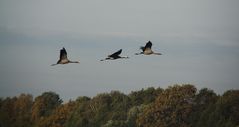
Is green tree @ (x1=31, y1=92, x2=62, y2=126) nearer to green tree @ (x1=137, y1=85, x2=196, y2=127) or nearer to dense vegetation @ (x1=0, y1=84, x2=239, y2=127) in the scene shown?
dense vegetation @ (x1=0, y1=84, x2=239, y2=127)

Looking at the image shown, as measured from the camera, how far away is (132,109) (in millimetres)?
105438

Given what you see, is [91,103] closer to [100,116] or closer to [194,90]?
[100,116]

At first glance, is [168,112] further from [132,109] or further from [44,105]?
[44,105]

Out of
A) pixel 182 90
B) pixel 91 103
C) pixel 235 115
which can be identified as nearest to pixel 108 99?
pixel 91 103

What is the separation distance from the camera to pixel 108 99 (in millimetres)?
114062

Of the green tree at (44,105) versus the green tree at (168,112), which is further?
the green tree at (44,105)

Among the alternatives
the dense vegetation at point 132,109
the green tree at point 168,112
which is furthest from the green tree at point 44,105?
the green tree at point 168,112

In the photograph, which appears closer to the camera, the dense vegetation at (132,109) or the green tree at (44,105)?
the dense vegetation at (132,109)

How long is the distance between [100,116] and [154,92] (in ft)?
25.5

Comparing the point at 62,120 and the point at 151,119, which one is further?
the point at 62,120

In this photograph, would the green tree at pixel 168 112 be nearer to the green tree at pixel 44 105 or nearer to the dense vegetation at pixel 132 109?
the dense vegetation at pixel 132 109

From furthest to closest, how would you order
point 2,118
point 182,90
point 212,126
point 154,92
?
point 2,118 < point 154,92 < point 182,90 < point 212,126

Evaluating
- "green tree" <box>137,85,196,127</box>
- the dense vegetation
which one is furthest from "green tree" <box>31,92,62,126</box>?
"green tree" <box>137,85,196,127</box>

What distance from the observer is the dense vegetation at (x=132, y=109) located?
324ft
